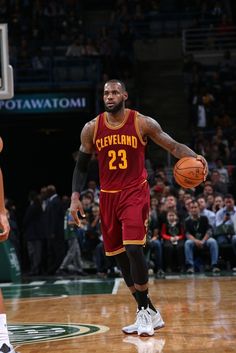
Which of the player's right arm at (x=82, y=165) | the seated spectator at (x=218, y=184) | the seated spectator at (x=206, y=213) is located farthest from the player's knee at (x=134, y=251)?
the seated spectator at (x=218, y=184)

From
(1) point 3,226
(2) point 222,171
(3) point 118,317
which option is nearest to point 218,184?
(2) point 222,171

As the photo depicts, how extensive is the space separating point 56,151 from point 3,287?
14188 millimetres

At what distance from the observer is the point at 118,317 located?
29.5ft

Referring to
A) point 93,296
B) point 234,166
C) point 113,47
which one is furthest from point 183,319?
point 113,47

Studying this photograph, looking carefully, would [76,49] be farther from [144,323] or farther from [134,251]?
[144,323]

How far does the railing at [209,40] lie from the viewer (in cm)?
Answer: 2600

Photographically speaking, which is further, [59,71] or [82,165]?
[59,71]

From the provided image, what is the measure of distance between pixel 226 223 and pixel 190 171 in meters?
9.12

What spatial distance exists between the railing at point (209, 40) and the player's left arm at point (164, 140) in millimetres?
18327

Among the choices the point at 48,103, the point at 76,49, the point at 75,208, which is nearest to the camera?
the point at 75,208

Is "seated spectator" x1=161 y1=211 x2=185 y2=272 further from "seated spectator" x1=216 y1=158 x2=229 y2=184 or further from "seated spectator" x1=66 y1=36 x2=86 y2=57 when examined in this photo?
"seated spectator" x1=66 y1=36 x2=86 y2=57

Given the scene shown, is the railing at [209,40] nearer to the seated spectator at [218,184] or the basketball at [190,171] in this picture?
the seated spectator at [218,184]

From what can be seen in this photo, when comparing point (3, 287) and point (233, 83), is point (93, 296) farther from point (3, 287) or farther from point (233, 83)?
point (233, 83)

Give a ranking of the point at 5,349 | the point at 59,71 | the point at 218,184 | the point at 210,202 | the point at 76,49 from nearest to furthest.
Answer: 1. the point at 5,349
2. the point at 210,202
3. the point at 218,184
4. the point at 59,71
5. the point at 76,49
